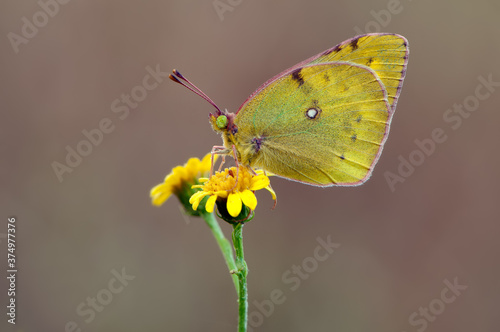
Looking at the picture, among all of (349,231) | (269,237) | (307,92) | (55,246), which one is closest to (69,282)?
(55,246)

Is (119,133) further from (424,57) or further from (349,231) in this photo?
(424,57)

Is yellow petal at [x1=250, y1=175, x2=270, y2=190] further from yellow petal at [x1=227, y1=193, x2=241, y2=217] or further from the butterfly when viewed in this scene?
the butterfly

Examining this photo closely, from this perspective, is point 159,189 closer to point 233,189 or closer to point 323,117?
point 233,189

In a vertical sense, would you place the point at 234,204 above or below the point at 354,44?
below

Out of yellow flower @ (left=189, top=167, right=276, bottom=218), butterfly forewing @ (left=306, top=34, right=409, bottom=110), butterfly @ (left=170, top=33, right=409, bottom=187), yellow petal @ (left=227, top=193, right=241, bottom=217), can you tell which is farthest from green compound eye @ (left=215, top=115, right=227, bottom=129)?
butterfly forewing @ (left=306, top=34, right=409, bottom=110)

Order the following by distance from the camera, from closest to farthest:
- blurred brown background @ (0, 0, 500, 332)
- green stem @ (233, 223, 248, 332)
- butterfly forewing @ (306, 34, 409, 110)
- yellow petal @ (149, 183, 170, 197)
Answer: green stem @ (233, 223, 248, 332), butterfly forewing @ (306, 34, 409, 110), yellow petal @ (149, 183, 170, 197), blurred brown background @ (0, 0, 500, 332)

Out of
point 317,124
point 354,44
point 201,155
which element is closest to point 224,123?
point 317,124
